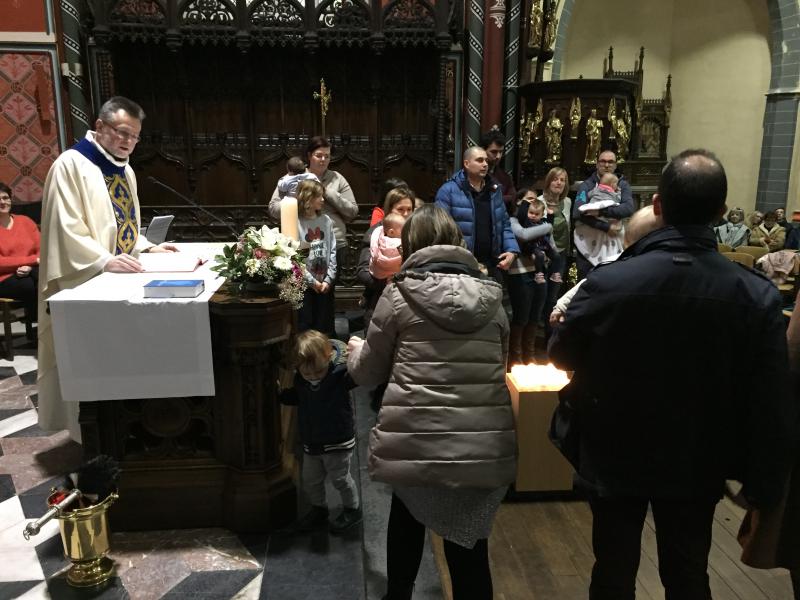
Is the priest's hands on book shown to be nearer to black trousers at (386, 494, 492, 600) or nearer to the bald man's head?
black trousers at (386, 494, 492, 600)

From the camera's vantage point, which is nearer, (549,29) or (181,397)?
(181,397)

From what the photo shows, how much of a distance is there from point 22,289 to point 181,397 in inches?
143

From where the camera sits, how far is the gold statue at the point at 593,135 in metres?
7.26

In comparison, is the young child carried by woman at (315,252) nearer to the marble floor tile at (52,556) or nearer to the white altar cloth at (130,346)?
the white altar cloth at (130,346)

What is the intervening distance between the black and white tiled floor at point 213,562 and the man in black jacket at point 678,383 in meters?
1.16

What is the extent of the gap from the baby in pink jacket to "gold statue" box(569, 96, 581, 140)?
4.07m

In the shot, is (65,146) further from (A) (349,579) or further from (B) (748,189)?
(B) (748,189)

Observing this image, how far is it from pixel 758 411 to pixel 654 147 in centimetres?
1161

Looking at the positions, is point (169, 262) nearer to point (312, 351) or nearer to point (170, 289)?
point (170, 289)

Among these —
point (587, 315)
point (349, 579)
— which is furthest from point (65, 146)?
point (587, 315)

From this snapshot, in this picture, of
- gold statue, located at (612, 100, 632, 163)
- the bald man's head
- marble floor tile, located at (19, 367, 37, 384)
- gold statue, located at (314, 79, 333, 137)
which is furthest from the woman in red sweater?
gold statue, located at (612, 100, 632, 163)

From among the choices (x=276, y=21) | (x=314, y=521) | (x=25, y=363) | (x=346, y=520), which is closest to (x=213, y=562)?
(x=314, y=521)

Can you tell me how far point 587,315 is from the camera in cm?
181

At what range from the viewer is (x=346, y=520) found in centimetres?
305
